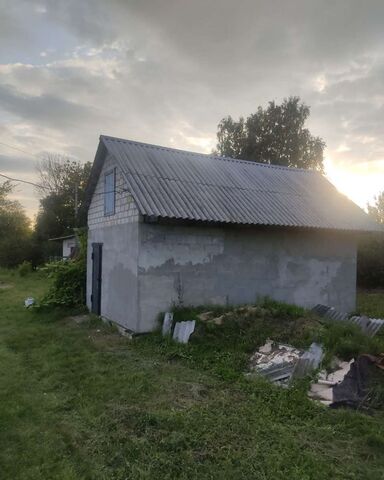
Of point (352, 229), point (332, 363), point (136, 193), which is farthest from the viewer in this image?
point (352, 229)

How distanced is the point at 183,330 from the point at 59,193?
109 ft

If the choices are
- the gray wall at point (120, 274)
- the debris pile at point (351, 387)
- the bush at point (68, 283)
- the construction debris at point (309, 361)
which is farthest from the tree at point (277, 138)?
the debris pile at point (351, 387)

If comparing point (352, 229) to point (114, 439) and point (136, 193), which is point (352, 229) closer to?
point (136, 193)

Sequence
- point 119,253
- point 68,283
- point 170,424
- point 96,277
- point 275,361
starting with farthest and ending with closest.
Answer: point 68,283 → point 96,277 → point 119,253 → point 275,361 → point 170,424

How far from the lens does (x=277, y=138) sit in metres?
31.0

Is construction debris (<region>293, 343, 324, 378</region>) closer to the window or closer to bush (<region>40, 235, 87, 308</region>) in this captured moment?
the window

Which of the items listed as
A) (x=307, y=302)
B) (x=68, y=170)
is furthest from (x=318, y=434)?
(x=68, y=170)

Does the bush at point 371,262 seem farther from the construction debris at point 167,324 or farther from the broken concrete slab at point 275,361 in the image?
the construction debris at point 167,324

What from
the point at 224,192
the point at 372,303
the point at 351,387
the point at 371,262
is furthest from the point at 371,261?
the point at 351,387

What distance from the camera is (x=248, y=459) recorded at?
367 centimetres

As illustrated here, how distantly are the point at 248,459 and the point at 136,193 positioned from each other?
608 cm

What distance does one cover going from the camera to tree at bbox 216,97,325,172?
30.9 meters

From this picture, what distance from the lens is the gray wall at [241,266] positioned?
8.60 meters

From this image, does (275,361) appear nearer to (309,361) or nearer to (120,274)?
(309,361)
